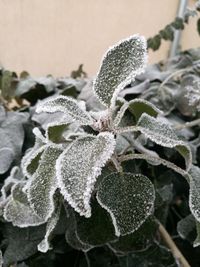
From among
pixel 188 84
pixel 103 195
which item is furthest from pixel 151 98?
pixel 103 195

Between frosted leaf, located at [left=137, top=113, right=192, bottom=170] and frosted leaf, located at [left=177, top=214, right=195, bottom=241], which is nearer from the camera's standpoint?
frosted leaf, located at [left=137, top=113, right=192, bottom=170]

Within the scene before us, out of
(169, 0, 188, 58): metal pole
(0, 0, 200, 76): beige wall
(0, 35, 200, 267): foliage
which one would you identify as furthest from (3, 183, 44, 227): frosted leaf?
(169, 0, 188, 58): metal pole

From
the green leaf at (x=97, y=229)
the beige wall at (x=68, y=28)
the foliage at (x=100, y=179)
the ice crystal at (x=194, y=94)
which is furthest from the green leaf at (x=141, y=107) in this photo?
the beige wall at (x=68, y=28)

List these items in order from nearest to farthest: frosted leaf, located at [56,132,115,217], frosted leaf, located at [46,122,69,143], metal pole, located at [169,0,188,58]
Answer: frosted leaf, located at [56,132,115,217], frosted leaf, located at [46,122,69,143], metal pole, located at [169,0,188,58]

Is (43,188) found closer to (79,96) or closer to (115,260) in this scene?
(115,260)

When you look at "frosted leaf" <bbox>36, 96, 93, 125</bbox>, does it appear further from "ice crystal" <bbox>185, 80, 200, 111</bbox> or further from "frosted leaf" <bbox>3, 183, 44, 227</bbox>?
"ice crystal" <bbox>185, 80, 200, 111</bbox>

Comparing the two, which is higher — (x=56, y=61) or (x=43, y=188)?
(x=43, y=188)

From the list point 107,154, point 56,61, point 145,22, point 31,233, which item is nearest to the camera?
point 107,154
